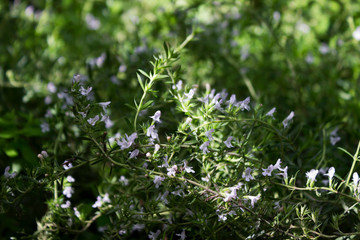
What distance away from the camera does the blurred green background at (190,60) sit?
4.55 ft

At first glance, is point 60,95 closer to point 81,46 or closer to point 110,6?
point 81,46

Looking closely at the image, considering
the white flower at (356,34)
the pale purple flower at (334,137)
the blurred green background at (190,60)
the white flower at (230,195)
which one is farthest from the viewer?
the white flower at (356,34)

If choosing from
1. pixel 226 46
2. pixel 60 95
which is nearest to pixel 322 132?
pixel 226 46

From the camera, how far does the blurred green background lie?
1387 mm

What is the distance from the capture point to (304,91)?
5.92 feet

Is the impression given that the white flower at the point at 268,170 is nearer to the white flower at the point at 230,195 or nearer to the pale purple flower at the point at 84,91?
the white flower at the point at 230,195

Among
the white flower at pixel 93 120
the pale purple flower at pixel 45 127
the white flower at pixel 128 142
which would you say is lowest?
the pale purple flower at pixel 45 127

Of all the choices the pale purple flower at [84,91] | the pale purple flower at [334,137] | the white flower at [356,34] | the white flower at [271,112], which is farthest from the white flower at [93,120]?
the white flower at [356,34]

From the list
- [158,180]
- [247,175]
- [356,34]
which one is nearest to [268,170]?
[247,175]

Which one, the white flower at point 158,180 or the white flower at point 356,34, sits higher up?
the white flower at point 356,34

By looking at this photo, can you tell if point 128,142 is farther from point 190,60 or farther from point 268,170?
point 190,60

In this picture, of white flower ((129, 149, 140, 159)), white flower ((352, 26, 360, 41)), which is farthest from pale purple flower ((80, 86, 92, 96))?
white flower ((352, 26, 360, 41))

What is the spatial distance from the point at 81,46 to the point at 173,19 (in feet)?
2.01

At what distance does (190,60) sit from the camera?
193cm
